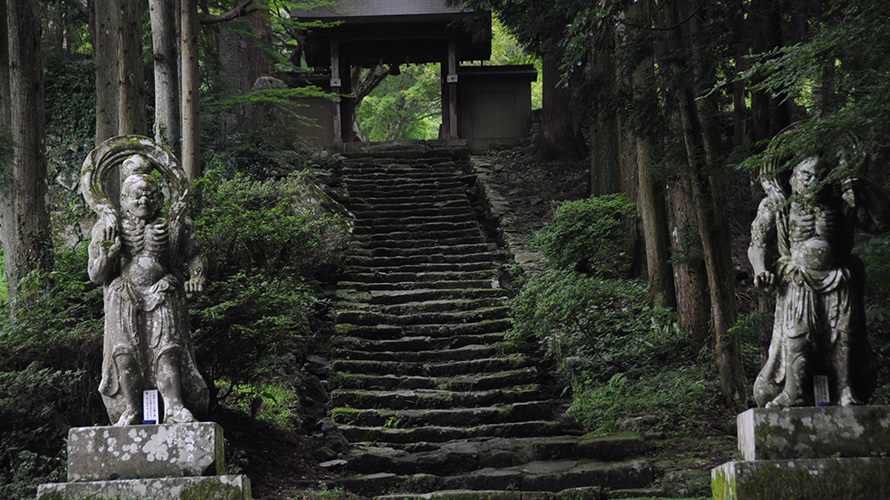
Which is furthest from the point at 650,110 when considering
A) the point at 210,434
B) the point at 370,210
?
the point at 370,210

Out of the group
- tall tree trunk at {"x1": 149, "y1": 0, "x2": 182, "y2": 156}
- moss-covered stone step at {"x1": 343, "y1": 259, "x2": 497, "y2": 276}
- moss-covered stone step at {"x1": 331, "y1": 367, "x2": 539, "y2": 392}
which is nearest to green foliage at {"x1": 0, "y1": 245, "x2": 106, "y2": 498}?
moss-covered stone step at {"x1": 331, "y1": 367, "x2": 539, "y2": 392}

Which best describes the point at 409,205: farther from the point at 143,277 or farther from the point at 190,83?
the point at 143,277

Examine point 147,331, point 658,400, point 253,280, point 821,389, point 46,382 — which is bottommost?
point 658,400

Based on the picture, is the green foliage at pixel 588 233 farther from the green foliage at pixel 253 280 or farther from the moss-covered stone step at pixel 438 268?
the green foliage at pixel 253 280

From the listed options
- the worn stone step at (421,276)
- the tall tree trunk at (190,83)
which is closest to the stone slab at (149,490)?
the tall tree trunk at (190,83)

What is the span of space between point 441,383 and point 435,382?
8cm

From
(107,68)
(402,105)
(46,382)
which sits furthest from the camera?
(402,105)

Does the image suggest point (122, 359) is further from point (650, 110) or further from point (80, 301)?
point (650, 110)

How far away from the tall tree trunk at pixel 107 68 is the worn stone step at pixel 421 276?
4.47 metres

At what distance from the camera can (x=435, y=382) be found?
32.1 feet

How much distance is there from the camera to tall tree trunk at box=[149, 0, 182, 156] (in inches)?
434

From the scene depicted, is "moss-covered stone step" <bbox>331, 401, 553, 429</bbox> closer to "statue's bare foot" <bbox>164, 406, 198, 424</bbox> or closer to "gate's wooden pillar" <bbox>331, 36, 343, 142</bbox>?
"statue's bare foot" <bbox>164, 406, 198, 424</bbox>

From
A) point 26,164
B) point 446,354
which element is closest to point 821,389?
point 446,354

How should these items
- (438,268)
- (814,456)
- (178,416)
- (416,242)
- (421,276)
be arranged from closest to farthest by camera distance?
(814,456) < (178,416) < (421,276) < (438,268) < (416,242)
